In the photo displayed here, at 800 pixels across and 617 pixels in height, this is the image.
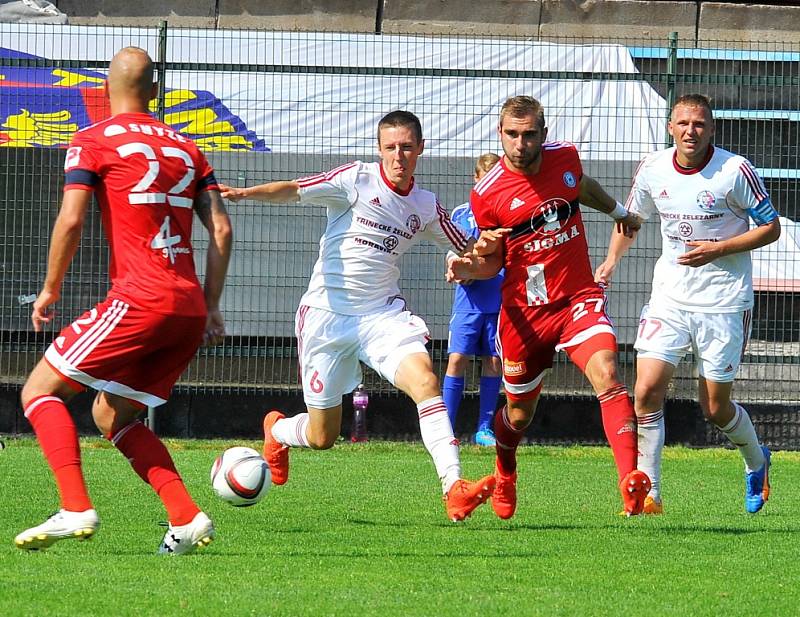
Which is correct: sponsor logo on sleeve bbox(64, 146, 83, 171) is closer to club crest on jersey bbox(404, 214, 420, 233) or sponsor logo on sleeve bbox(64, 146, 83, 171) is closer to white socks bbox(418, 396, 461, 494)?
white socks bbox(418, 396, 461, 494)

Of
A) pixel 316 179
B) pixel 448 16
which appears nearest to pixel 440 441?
pixel 316 179

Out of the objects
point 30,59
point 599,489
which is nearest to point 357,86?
point 30,59

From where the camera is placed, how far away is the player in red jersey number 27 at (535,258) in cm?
771

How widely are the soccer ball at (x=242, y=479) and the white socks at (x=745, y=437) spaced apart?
329cm

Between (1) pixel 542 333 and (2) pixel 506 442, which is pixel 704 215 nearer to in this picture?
(1) pixel 542 333

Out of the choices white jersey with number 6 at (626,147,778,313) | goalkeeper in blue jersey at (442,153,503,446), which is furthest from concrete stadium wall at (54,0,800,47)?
white jersey with number 6 at (626,147,778,313)

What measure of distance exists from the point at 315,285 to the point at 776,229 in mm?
2711

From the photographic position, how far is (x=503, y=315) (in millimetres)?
8047

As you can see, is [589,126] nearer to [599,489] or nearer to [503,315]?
[599,489]

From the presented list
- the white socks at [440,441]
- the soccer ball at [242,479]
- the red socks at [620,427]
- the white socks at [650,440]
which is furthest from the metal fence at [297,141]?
the soccer ball at [242,479]

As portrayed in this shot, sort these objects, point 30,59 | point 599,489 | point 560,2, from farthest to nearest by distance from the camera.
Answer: point 560,2
point 30,59
point 599,489

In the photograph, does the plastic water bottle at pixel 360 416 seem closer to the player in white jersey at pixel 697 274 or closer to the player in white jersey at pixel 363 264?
the player in white jersey at pixel 363 264

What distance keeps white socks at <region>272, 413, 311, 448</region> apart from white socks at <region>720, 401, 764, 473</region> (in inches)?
102

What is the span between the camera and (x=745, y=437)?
880 cm
